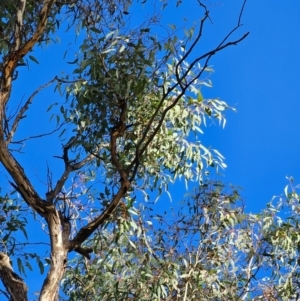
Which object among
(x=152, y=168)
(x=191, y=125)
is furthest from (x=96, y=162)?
(x=191, y=125)

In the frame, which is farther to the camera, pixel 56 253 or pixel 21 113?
pixel 21 113

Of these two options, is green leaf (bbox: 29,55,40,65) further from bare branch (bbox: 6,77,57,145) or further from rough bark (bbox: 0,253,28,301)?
rough bark (bbox: 0,253,28,301)

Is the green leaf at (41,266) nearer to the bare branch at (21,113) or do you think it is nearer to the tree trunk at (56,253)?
the tree trunk at (56,253)

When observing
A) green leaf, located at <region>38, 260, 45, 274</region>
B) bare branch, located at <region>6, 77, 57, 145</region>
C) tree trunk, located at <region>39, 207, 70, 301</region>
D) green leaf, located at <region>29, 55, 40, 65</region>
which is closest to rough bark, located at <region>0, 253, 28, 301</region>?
tree trunk, located at <region>39, 207, 70, 301</region>

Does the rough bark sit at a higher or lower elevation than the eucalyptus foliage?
lower

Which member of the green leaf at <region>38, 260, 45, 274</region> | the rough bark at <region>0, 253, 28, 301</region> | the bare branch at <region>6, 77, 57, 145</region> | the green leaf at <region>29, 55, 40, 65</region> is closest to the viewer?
the rough bark at <region>0, 253, 28, 301</region>

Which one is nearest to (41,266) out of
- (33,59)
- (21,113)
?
(21,113)

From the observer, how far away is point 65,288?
4938 millimetres

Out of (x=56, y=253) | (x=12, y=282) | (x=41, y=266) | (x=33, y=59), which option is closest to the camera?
(x=12, y=282)

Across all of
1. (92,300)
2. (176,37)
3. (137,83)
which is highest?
(176,37)

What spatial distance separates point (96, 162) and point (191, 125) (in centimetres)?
70

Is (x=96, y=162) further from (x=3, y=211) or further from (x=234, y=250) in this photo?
(x=234, y=250)

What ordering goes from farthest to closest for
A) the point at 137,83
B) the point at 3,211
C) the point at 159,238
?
1. the point at 159,238
2. the point at 3,211
3. the point at 137,83

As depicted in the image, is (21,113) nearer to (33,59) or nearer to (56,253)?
(33,59)
